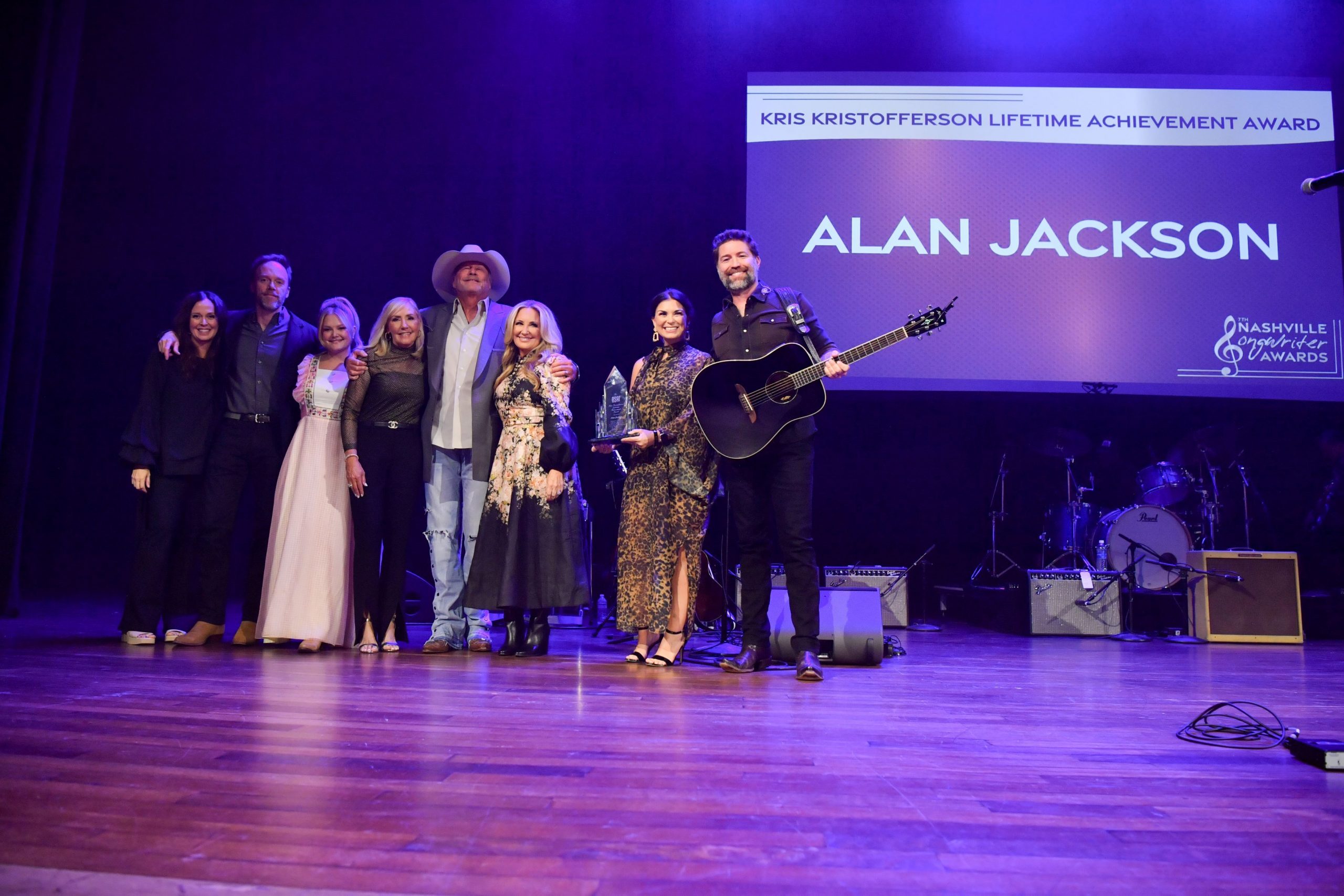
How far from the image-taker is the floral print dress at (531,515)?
3320 mm

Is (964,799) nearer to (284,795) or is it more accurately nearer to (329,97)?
(284,795)

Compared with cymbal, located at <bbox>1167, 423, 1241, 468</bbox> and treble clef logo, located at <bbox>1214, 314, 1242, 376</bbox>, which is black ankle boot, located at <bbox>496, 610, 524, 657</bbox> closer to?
treble clef logo, located at <bbox>1214, 314, 1242, 376</bbox>

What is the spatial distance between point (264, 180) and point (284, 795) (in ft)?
17.8

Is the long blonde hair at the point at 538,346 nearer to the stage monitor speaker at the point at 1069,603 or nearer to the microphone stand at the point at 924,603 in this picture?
the microphone stand at the point at 924,603

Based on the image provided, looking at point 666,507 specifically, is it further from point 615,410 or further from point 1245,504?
point 1245,504

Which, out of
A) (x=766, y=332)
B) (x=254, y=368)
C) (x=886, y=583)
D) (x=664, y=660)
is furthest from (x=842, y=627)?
(x=254, y=368)

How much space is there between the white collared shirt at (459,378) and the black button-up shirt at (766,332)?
1.15 m

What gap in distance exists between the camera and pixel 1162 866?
1155 mm

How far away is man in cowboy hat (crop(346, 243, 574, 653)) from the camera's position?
3.59m

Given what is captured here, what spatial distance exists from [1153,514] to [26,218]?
262 inches

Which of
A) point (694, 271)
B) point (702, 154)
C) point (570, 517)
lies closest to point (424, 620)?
point (570, 517)

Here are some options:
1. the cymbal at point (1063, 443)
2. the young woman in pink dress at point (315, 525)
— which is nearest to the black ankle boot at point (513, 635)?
the young woman in pink dress at point (315, 525)

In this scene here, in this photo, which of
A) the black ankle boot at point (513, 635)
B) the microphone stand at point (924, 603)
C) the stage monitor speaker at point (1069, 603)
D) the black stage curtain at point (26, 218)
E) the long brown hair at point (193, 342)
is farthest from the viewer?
the microphone stand at point (924, 603)

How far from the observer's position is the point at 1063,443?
5.55 metres
